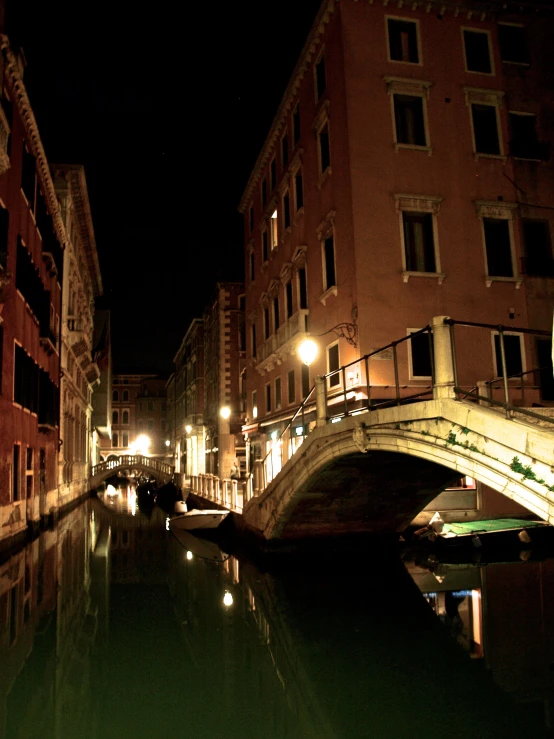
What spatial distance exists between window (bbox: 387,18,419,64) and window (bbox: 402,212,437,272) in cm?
419

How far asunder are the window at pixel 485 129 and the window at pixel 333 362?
628cm

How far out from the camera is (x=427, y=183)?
1623cm

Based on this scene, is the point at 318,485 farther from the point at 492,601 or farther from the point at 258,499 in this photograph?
the point at 492,601

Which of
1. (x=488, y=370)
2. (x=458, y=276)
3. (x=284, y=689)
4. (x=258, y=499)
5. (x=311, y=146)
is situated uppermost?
(x=311, y=146)

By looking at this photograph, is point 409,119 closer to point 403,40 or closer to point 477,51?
point 403,40

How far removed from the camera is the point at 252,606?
968 centimetres

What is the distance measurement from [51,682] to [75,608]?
3.32 m

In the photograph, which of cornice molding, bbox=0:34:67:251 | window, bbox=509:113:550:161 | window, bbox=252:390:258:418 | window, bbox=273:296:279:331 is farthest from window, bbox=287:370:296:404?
cornice molding, bbox=0:34:67:251

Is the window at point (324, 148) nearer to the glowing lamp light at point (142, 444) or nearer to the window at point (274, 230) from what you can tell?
the window at point (274, 230)

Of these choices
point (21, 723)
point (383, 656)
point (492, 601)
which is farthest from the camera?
point (492, 601)

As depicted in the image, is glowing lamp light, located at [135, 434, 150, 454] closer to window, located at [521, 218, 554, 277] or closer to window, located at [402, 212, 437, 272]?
window, located at [402, 212, 437, 272]

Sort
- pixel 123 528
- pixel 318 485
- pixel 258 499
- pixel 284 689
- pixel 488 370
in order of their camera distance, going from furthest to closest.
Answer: pixel 123 528
pixel 488 370
pixel 258 499
pixel 318 485
pixel 284 689

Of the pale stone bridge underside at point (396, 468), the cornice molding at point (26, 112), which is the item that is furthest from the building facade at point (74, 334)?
the pale stone bridge underside at point (396, 468)

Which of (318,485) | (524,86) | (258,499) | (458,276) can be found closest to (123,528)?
(258,499)
